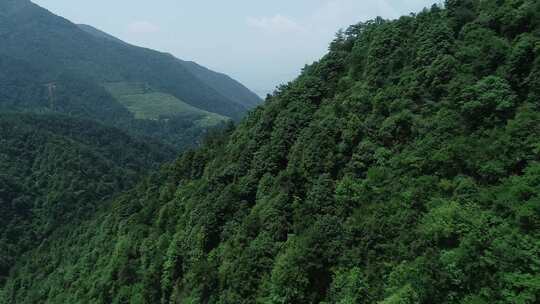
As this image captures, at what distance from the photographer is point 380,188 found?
3450cm

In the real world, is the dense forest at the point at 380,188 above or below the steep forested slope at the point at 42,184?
above

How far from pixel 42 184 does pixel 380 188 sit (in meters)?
143

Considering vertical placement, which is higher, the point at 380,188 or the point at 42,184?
the point at 380,188

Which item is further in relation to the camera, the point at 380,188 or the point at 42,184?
the point at 42,184

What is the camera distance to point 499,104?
32.1 metres

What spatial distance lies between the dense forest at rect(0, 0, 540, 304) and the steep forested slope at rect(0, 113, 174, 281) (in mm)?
74071

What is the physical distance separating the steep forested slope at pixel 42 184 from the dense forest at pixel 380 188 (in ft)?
243

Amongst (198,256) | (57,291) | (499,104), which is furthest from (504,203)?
(57,291)

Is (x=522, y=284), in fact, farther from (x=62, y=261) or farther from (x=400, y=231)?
(x=62, y=261)

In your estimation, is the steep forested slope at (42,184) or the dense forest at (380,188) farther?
the steep forested slope at (42,184)

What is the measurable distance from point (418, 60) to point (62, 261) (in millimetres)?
70195

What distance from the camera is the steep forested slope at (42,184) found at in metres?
128

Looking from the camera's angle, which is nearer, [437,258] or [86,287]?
[437,258]

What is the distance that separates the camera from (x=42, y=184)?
15212cm
